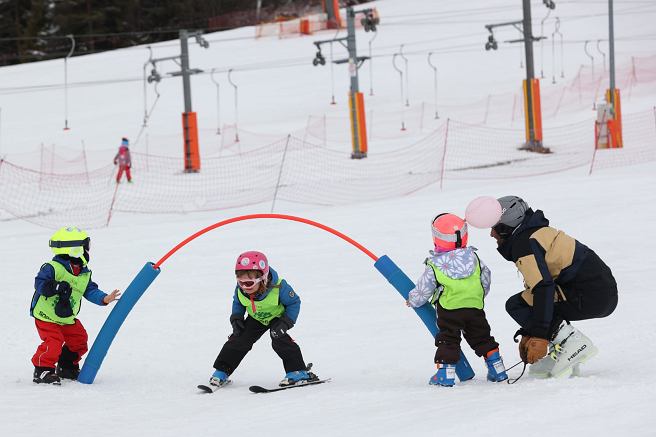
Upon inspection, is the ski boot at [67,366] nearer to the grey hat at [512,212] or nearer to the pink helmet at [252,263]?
the pink helmet at [252,263]

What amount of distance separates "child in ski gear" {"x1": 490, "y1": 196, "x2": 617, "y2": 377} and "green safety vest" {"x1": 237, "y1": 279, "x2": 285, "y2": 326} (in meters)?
1.60

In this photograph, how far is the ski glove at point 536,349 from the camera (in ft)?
19.9

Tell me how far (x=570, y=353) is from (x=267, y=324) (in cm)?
214

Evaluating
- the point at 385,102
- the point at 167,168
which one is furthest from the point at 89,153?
the point at 385,102

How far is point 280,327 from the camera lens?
6.70 metres

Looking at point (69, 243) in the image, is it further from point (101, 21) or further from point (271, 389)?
point (101, 21)

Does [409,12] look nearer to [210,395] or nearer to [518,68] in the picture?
[518,68]

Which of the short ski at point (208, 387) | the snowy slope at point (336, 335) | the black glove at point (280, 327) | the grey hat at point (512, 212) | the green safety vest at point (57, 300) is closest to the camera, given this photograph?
the snowy slope at point (336, 335)

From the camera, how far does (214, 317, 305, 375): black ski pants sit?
6.73m

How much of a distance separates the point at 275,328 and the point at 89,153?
28442mm

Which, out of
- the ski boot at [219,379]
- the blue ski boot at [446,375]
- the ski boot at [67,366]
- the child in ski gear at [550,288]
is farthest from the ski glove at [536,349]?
the ski boot at [67,366]

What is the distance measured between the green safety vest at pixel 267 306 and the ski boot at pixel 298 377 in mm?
420

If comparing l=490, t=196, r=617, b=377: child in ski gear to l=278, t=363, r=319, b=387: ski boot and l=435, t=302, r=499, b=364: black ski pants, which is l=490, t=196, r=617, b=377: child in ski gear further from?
l=278, t=363, r=319, b=387: ski boot

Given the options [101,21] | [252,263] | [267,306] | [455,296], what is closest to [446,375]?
[455,296]
